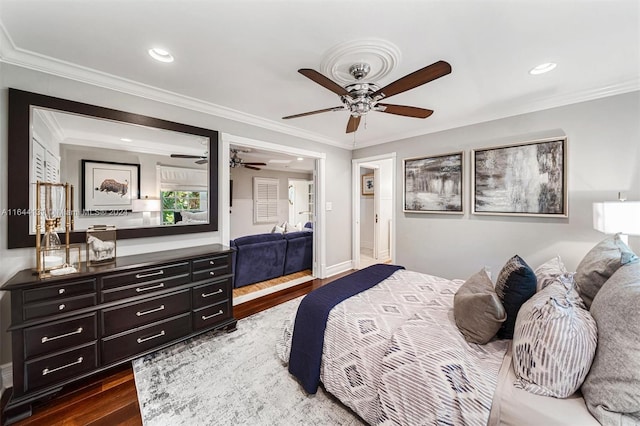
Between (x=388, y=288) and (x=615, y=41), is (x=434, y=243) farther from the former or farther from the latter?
(x=615, y=41)

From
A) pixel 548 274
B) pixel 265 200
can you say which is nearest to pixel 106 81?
pixel 548 274

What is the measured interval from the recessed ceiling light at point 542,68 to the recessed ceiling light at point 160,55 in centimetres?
299

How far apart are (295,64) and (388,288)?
2.06 metres

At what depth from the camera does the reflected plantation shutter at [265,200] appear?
672 centimetres

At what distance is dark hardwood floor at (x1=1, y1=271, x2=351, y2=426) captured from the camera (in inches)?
60.2

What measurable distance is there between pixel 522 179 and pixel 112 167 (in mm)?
4343

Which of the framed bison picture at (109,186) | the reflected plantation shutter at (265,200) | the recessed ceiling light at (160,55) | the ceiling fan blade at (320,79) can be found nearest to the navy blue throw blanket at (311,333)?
the ceiling fan blade at (320,79)

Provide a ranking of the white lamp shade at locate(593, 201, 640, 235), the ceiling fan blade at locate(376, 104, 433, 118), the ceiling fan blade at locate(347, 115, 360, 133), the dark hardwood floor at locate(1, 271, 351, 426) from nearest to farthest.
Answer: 1. the dark hardwood floor at locate(1, 271, 351, 426)
2. the white lamp shade at locate(593, 201, 640, 235)
3. the ceiling fan blade at locate(376, 104, 433, 118)
4. the ceiling fan blade at locate(347, 115, 360, 133)

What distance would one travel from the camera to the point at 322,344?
167cm

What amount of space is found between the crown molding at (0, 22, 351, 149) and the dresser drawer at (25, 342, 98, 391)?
216 cm

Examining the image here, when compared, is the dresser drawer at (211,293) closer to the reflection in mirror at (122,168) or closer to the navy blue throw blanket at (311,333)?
the reflection in mirror at (122,168)

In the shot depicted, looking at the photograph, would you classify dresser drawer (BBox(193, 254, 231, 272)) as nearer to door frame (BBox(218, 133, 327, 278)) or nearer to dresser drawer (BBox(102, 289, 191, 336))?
dresser drawer (BBox(102, 289, 191, 336))

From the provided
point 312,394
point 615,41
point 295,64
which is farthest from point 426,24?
point 312,394

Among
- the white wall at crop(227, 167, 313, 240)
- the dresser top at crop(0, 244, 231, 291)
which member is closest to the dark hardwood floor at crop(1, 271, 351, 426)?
the dresser top at crop(0, 244, 231, 291)
